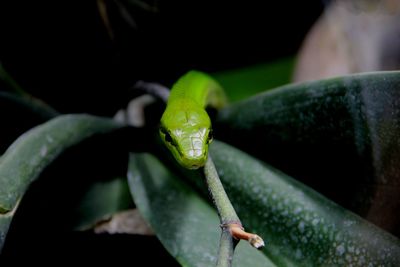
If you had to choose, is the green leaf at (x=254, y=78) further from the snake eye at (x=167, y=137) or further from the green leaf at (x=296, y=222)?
the green leaf at (x=296, y=222)

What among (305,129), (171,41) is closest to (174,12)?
(171,41)

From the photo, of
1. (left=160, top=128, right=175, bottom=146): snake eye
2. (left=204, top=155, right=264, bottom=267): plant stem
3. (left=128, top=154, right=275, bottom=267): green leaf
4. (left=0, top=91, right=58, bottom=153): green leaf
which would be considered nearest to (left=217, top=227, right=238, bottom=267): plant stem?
(left=204, top=155, right=264, bottom=267): plant stem

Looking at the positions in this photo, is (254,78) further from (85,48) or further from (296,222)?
(296,222)

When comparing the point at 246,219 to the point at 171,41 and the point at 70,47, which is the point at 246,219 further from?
the point at 171,41

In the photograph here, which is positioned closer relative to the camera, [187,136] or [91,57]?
[187,136]

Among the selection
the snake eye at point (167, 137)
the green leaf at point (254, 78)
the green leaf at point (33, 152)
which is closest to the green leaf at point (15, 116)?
the green leaf at point (33, 152)

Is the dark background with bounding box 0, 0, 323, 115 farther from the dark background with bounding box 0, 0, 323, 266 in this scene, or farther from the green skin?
the green skin

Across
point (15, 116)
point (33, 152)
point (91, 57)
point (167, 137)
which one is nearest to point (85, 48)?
point (91, 57)
